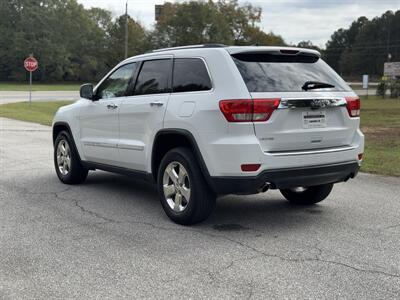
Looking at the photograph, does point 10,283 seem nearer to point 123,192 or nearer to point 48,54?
point 123,192

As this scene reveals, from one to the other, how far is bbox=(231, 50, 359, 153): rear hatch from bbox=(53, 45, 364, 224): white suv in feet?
0.04

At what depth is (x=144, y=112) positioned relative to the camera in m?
6.07

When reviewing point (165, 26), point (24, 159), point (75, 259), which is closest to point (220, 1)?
point (165, 26)

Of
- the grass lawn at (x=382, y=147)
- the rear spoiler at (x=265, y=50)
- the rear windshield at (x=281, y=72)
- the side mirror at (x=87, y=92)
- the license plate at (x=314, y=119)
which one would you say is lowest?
the grass lawn at (x=382, y=147)

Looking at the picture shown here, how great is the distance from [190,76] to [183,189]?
3.99 feet

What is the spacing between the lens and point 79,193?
7254 millimetres

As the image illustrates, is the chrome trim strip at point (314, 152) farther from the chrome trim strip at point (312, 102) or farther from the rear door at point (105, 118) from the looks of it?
the rear door at point (105, 118)

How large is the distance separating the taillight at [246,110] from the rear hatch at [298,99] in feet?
0.18

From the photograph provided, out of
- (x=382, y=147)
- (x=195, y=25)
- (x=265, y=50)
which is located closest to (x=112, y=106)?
(x=265, y=50)

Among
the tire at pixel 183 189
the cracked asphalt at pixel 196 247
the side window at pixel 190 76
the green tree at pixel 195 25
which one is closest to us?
the cracked asphalt at pixel 196 247

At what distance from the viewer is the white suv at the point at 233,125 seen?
503 cm

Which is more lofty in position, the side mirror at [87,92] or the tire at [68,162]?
the side mirror at [87,92]

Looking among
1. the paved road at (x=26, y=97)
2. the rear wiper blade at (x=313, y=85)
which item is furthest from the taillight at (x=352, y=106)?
the paved road at (x=26, y=97)

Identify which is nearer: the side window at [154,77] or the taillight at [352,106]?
the taillight at [352,106]
